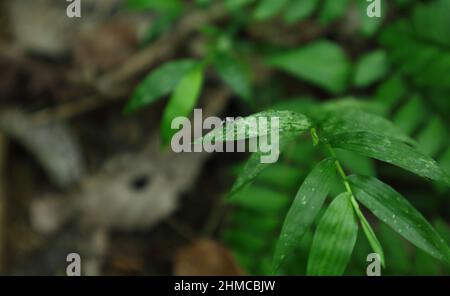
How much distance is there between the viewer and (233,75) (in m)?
2.36

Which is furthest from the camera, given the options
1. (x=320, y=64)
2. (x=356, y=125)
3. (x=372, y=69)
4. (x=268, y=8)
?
(x=320, y=64)

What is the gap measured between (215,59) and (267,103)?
2.27 feet

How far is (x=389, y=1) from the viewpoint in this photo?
3.04 meters

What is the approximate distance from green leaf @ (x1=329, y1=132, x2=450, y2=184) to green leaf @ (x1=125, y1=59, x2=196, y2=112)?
85cm

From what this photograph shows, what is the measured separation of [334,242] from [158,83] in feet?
3.50

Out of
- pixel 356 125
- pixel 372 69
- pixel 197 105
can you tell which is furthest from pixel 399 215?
pixel 197 105

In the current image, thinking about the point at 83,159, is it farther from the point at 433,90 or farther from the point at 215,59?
the point at 433,90

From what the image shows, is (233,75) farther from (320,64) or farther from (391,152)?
(391,152)

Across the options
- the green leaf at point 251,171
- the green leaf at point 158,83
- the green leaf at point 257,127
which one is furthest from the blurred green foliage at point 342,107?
the green leaf at point 251,171

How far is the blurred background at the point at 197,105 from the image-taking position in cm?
237

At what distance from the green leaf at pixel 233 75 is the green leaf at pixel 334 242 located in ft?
3.30

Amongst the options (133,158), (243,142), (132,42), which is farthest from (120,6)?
(243,142)

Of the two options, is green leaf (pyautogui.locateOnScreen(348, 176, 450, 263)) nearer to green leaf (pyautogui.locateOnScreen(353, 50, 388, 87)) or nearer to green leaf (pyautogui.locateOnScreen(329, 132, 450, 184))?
green leaf (pyautogui.locateOnScreen(329, 132, 450, 184))

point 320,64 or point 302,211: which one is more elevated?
point 320,64
